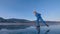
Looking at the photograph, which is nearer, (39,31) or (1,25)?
(39,31)

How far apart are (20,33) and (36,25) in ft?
1.31

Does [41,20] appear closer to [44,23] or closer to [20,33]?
[44,23]

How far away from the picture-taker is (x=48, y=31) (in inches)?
123

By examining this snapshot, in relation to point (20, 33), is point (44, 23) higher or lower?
higher

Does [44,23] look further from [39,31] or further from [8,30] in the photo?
[8,30]

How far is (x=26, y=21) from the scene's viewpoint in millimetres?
3219

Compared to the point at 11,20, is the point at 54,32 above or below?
below

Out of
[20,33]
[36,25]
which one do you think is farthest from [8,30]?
[36,25]

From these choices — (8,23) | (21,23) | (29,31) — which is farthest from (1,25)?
(29,31)

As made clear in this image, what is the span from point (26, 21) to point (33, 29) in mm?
241

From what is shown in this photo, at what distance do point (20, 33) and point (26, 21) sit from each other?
0.34 meters

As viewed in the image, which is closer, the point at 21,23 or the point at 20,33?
the point at 20,33

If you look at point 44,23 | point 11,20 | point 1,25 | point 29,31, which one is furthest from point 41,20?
point 1,25

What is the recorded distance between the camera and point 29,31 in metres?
3.10
